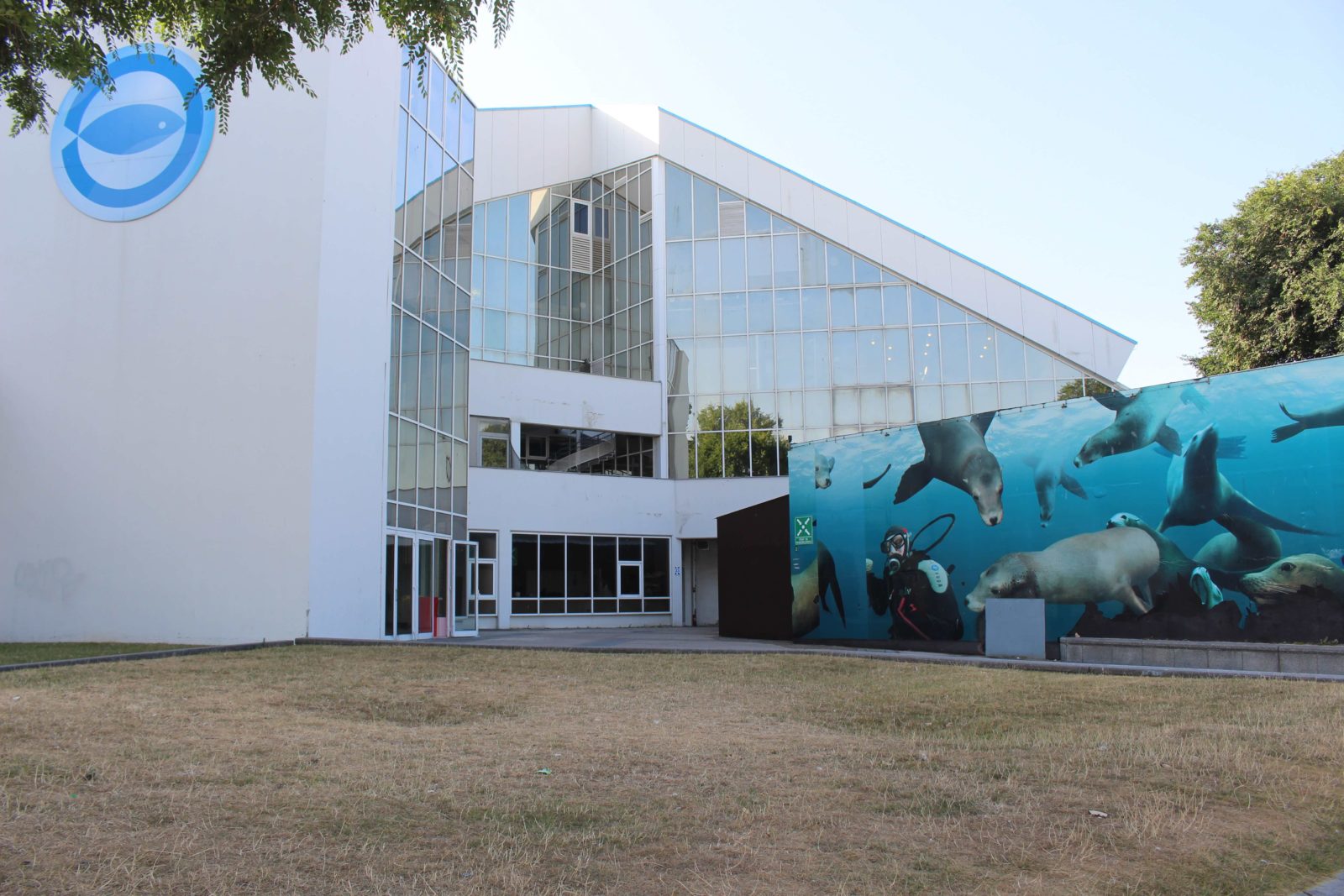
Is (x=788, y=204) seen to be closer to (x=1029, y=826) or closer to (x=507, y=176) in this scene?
(x=507, y=176)

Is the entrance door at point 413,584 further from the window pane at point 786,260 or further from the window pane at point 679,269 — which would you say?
the window pane at point 786,260

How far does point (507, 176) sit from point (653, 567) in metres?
15.6

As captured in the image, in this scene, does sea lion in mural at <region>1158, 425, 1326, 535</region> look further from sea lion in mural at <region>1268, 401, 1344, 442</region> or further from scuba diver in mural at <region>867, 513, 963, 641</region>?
scuba diver in mural at <region>867, 513, 963, 641</region>

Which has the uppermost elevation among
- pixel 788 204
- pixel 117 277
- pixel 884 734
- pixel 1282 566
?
pixel 788 204

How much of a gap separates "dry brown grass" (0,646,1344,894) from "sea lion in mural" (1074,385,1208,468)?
24.8 ft

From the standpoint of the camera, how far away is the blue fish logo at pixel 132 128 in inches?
850

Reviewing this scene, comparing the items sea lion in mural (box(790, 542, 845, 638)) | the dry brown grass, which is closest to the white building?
sea lion in mural (box(790, 542, 845, 638))

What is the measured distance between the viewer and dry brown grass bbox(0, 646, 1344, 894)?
4699 mm

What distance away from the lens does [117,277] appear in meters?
21.0

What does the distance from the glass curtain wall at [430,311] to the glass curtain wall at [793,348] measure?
1162 cm

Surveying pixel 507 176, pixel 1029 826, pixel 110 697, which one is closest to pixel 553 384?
pixel 507 176

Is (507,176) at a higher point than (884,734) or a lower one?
higher

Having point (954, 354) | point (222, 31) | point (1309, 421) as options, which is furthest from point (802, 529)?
point (222, 31)

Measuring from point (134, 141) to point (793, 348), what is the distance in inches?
854
